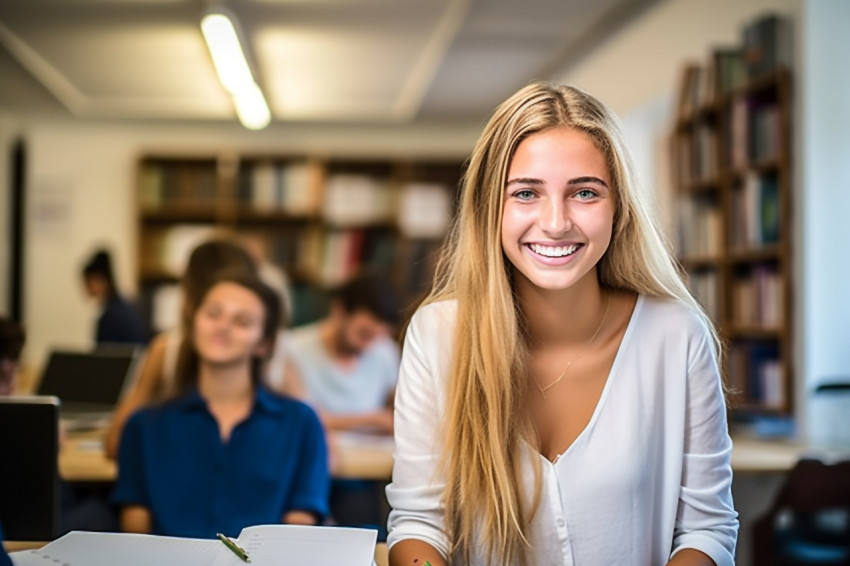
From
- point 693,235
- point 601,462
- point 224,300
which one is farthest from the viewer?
point 693,235

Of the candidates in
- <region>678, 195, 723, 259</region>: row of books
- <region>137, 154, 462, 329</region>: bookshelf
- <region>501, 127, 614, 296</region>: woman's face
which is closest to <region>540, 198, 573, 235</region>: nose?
<region>501, 127, 614, 296</region>: woman's face

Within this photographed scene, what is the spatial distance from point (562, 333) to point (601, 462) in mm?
226

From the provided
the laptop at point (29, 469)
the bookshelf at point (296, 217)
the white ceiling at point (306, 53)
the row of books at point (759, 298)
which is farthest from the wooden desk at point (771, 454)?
the bookshelf at point (296, 217)

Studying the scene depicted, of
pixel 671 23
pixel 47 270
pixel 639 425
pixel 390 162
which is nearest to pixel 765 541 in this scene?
pixel 639 425

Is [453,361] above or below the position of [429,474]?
above

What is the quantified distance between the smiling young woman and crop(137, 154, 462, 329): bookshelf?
6.09 m

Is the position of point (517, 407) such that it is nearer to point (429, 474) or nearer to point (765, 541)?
point (429, 474)

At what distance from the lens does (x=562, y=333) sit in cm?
154

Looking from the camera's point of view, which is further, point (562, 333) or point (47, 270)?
point (47, 270)

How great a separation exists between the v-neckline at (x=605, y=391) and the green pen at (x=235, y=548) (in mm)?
454

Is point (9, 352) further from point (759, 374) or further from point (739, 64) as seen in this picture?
point (739, 64)

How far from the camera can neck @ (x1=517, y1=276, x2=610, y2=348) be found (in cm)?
153

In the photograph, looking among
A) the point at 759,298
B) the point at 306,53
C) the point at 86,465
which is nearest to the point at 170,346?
the point at 86,465

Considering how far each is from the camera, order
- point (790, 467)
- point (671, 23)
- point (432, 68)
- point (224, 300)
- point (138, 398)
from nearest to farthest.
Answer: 1. point (224, 300)
2. point (790, 467)
3. point (138, 398)
4. point (671, 23)
5. point (432, 68)
